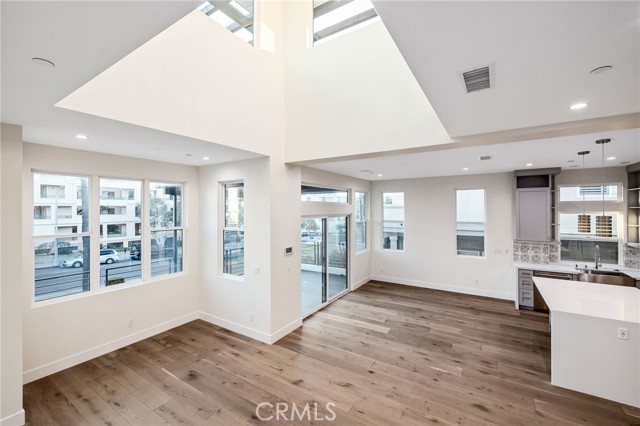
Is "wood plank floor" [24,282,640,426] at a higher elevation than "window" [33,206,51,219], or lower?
lower

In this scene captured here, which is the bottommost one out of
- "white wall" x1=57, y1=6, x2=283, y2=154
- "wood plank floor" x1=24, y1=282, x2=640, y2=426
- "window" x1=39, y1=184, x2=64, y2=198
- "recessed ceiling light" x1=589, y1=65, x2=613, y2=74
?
"wood plank floor" x1=24, y1=282, x2=640, y2=426

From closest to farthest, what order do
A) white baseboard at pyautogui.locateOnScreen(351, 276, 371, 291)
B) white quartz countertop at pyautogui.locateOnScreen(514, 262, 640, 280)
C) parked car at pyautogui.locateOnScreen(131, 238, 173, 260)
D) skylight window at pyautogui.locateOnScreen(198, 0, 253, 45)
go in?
skylight window at pyautogui.locateOnScreen(198, 0, 253, 45) < parked car at pyautogui.locateOnScreen(131, 238, 173, 260) < white quartz countertop at pyautogui.locateOnScreen(514, 262, 640, 280) < white baseboard at pyautogui.locateOnScreen(351, 276, 371, 291)

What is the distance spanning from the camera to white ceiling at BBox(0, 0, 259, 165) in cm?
102

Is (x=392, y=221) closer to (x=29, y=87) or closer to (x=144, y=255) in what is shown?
(x=144, y=255)

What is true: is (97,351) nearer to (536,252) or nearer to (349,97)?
(349,97)

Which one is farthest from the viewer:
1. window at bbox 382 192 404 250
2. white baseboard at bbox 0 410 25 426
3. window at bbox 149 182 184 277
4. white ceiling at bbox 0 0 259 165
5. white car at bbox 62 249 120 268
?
window at bbox 382 192 404 250

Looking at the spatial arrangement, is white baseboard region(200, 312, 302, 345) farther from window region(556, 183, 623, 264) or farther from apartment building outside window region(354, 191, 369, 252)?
window region(556, 183, 623, 264)

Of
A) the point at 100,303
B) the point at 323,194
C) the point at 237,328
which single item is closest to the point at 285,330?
the point at 237,328

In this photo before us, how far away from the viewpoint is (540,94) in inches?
77.0

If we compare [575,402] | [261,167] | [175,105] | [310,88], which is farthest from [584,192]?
[175,105]

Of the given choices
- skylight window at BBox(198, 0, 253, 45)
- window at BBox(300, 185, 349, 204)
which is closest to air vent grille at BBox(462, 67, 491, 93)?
skylight window at BBox(198, 0, 253, 45)

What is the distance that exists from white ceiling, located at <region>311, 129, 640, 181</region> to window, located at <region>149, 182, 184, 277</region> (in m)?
2.63

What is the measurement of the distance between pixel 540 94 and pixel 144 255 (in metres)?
5.12

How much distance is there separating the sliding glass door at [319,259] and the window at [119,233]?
2751mm
